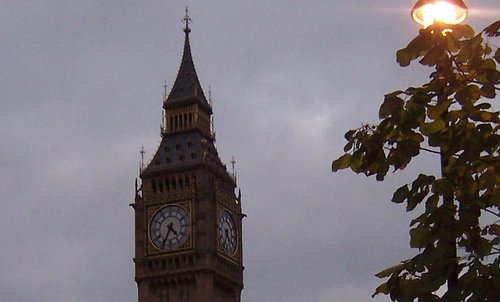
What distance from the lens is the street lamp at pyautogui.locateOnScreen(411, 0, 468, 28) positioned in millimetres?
13102

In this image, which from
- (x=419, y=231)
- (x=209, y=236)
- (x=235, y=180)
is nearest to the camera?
(x=419, y=231)

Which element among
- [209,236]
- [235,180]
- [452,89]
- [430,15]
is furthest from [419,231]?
[235,180]

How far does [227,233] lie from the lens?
101875 mm

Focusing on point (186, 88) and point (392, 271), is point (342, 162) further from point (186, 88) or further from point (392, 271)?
point (186, 88)

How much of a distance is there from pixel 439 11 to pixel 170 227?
8686 cm

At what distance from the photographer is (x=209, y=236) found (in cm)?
9806

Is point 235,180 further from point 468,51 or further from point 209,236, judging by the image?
point 468,51

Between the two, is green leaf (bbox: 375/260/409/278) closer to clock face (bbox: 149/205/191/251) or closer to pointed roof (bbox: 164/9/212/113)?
clock face (bbox: 149/205/191/251)

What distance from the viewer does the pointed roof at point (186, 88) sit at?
104 metres

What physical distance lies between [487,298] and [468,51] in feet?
8.30

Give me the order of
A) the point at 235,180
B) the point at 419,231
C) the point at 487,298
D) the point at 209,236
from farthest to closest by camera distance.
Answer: the point at 235,180
the point at 209,236
the point at 419,231
the point at 487,298

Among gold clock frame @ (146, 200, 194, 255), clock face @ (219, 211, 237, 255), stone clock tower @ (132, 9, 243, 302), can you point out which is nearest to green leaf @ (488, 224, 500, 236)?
stone clock tower @ (132, 9, 243, 302)

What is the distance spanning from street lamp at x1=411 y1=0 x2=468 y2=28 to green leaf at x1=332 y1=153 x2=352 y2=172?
5.17 feet

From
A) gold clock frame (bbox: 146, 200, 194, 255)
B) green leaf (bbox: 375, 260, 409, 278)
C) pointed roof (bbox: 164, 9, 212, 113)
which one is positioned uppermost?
pointed roof (bbox: 164, 9, 212, 113)
